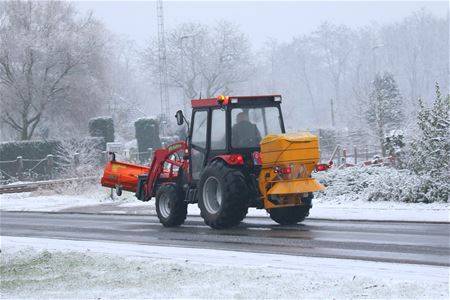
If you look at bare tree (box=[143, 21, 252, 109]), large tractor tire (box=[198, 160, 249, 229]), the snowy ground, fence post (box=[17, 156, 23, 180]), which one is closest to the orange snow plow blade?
the snowy ground

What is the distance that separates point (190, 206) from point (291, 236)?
31.8ft

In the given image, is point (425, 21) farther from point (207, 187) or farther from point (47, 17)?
Result: point (207, 187)

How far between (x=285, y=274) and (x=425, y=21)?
129 m

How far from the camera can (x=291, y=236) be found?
15125 millimetres

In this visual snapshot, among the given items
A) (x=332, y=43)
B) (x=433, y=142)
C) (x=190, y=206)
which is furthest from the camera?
(x=332, y=43)

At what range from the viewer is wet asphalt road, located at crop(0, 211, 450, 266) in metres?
12.4

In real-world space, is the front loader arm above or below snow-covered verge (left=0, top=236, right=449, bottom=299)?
above

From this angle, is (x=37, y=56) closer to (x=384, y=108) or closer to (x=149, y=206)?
(x=384, y=108)

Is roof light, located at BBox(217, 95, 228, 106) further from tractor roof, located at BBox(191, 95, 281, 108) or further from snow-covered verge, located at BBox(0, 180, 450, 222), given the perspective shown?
snow-covered verge, located at BBox(0, 180, 450, 222)

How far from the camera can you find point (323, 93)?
490ft

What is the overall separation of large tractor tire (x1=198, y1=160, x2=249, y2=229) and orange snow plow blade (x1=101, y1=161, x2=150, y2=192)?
3.71 metres

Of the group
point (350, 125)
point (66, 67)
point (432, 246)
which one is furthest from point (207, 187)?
point (350, 125)

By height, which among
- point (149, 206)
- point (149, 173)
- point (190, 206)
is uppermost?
point (149, 173)

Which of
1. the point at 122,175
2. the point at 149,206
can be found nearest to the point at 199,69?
the point at 149,206
